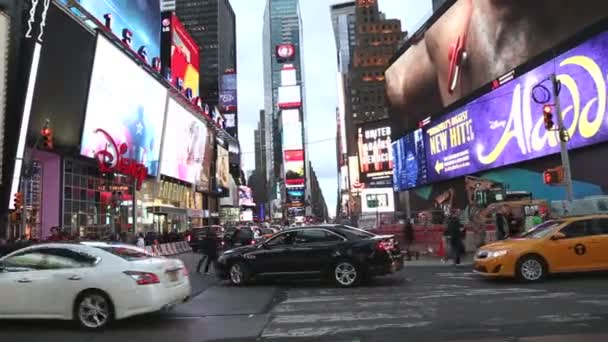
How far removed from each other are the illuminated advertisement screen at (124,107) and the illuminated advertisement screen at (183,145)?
361cm

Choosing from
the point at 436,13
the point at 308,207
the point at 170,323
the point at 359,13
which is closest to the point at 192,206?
the point at 436,13

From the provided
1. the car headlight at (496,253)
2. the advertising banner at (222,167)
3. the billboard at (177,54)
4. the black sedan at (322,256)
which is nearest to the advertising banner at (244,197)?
the advertising banner at (222,167)

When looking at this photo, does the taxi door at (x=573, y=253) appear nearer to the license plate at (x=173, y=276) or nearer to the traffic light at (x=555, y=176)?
the traffic light at (x=555, y=176)

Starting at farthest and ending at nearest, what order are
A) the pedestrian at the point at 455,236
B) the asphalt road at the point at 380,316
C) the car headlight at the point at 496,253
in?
1. the pedestrian at the point at 455,236
2. the car headlight at the point at 496,253
3. the asphalt road at the point at 380,316

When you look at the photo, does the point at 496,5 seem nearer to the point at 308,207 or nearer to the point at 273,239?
the point at 273,239

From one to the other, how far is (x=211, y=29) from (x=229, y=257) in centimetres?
14616

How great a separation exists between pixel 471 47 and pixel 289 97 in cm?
13303

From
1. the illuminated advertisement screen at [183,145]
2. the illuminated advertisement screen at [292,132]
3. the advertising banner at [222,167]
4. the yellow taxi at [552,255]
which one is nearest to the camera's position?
the yellow taxi at [552,255]

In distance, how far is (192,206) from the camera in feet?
233

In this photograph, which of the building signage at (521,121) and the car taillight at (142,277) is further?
the building signage at (521,121)

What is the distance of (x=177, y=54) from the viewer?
73.4m

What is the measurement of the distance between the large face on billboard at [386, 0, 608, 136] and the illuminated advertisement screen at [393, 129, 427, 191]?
207cm

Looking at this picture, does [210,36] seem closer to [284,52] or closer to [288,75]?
[288,75]

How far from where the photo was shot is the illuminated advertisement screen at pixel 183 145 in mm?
55438
